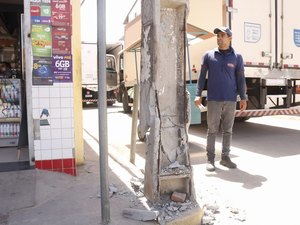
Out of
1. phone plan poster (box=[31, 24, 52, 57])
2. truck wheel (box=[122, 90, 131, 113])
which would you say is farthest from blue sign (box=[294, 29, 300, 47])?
truck wheel (box=[122, 90, 131, 113])

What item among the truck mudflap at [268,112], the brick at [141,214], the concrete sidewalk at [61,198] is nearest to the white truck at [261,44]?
the truck mudflap at [268,112]

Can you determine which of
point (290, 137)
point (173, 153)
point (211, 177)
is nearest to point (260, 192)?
point (211, 177)

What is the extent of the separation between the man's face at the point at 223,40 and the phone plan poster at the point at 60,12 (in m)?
2.12

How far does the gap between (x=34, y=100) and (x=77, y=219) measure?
1.59 metres

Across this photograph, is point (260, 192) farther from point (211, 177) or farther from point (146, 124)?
point (146, 124)

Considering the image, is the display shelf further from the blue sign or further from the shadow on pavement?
the blue sign

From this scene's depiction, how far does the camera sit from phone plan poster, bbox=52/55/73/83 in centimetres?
435

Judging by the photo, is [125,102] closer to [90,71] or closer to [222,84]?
[90,71]

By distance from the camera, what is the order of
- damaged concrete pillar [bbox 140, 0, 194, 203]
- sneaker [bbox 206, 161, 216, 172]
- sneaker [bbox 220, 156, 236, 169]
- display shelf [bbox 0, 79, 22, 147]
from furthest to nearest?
display shelf [bbox 0, 79, 22, 147]
sneaker [bbox 220, 156, 236, 169]
sneaker [bbox 206, 161, 216, 172]
damaged concrete pillar [bbox 140, 0, 194, 203]

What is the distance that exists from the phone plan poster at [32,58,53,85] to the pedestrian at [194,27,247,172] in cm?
222

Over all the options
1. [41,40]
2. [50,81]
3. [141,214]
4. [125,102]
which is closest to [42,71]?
[50,81]

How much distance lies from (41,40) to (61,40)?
0.21 metres

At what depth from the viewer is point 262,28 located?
791 cm

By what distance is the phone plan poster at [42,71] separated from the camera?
4277mm
